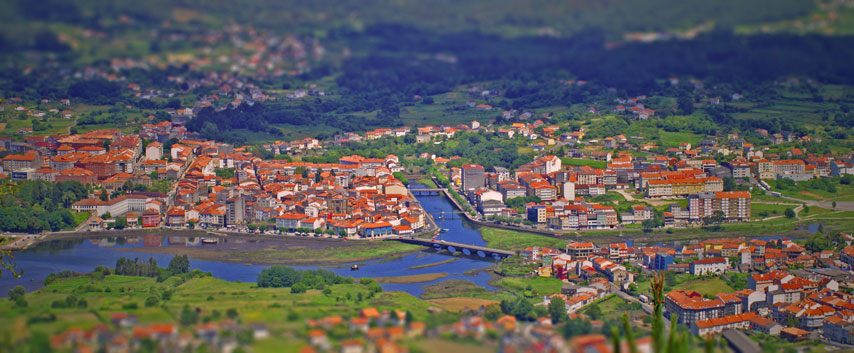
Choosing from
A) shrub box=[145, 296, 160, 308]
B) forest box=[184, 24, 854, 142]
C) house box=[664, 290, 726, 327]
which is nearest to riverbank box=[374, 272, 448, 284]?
house box=[664, 290, 726, 327]

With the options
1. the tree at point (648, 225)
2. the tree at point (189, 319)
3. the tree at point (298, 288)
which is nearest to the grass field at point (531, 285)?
the tree at point (298, 288)

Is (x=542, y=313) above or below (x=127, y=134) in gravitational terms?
below

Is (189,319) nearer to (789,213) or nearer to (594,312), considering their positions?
(594,312)

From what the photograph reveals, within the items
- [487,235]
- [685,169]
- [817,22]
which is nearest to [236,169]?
[487,235]

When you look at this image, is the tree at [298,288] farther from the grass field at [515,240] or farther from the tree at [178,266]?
the grass field at [515,240]

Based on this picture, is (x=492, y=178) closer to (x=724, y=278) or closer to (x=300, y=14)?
(x=724, y=278)

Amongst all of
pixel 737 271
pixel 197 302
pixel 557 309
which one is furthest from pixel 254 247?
pixel 737 271

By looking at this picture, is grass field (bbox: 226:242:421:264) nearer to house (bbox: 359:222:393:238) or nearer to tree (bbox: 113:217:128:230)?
house (bbox: 359:222:393:238)
